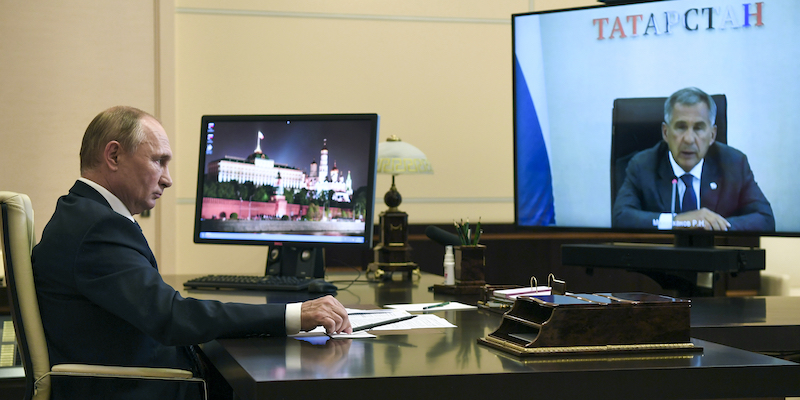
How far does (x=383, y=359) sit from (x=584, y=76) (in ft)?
6.48

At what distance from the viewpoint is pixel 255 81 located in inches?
152

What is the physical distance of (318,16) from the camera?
12.9 ft

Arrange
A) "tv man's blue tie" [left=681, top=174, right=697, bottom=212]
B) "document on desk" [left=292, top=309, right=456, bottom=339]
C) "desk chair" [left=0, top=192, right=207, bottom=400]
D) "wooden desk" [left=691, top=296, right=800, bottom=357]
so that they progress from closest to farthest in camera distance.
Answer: "desk chair" [left=0, top=192, right=207, bottom=400], "document on desk" [left=292, top=309, right=456, bottom=339], "wooden desk" [left=691, top=296, right=800, bottom=357], "tv man's blue tie" [left=681, top=174, right=697, bottom=212]

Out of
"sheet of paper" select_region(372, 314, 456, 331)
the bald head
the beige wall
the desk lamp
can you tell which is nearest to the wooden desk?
"sheet of paper" select_region(372, 314, 456, 331)

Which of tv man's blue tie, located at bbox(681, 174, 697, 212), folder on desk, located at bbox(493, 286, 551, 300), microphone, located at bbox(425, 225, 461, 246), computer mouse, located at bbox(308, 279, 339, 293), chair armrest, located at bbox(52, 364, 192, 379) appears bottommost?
chair armrest, located at bbox(52, 364, 192, 379)

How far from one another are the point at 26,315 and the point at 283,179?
3.71ft

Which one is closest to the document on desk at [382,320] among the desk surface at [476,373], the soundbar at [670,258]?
the desk surface at [476,373]

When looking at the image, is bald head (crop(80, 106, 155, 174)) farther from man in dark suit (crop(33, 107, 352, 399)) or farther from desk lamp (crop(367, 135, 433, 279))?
desk lamp (crop(367, 135, 433, 279))

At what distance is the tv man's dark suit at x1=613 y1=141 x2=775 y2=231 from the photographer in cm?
250

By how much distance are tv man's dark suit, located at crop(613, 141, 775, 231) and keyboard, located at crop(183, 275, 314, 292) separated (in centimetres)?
126

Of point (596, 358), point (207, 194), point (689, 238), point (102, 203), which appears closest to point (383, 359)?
point (596, 358)

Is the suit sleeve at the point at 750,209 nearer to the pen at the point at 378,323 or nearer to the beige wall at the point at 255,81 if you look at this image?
the pen at the point at 378,323

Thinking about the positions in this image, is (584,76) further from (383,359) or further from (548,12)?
(383,359)

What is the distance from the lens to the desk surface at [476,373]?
1.06 metres
